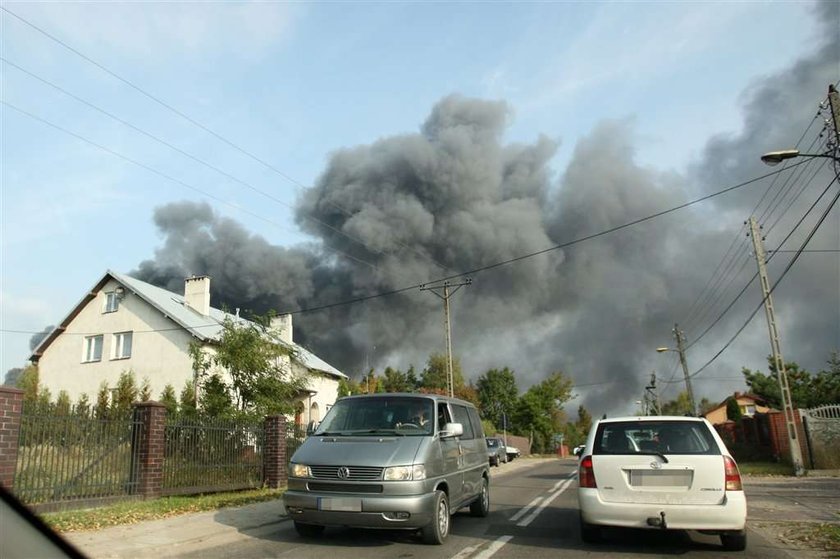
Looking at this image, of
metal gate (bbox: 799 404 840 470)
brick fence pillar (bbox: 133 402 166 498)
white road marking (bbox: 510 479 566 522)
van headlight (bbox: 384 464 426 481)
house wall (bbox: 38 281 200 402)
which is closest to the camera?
van headlight (bbox: 384 464 426 481)

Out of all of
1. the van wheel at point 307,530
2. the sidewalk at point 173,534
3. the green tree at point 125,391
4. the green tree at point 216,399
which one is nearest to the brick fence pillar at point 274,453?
the green tree at point 216,399

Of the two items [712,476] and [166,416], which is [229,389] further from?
[712,476]

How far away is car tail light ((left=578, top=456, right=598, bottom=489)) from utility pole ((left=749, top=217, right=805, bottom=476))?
17255 millimetres

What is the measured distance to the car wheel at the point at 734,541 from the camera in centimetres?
705

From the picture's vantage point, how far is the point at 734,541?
23.3ft

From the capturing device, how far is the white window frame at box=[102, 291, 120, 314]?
31.8 m

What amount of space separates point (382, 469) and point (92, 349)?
97.6ft

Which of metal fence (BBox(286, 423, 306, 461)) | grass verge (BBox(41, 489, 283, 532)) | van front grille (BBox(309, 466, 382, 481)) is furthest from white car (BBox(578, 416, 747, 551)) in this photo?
metal fence (BBox(286, 423, 306, 461))

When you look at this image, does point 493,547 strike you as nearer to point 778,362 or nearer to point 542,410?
point 778,362

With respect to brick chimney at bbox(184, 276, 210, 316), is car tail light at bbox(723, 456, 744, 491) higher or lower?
lower

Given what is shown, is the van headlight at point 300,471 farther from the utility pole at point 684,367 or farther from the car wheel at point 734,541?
the utility pole at point 684,367

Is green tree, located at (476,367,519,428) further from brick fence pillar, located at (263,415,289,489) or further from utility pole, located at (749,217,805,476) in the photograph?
brick fence pillar, located at (263,415,289,489)

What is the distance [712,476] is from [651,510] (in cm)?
75

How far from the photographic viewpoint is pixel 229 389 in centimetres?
1881
